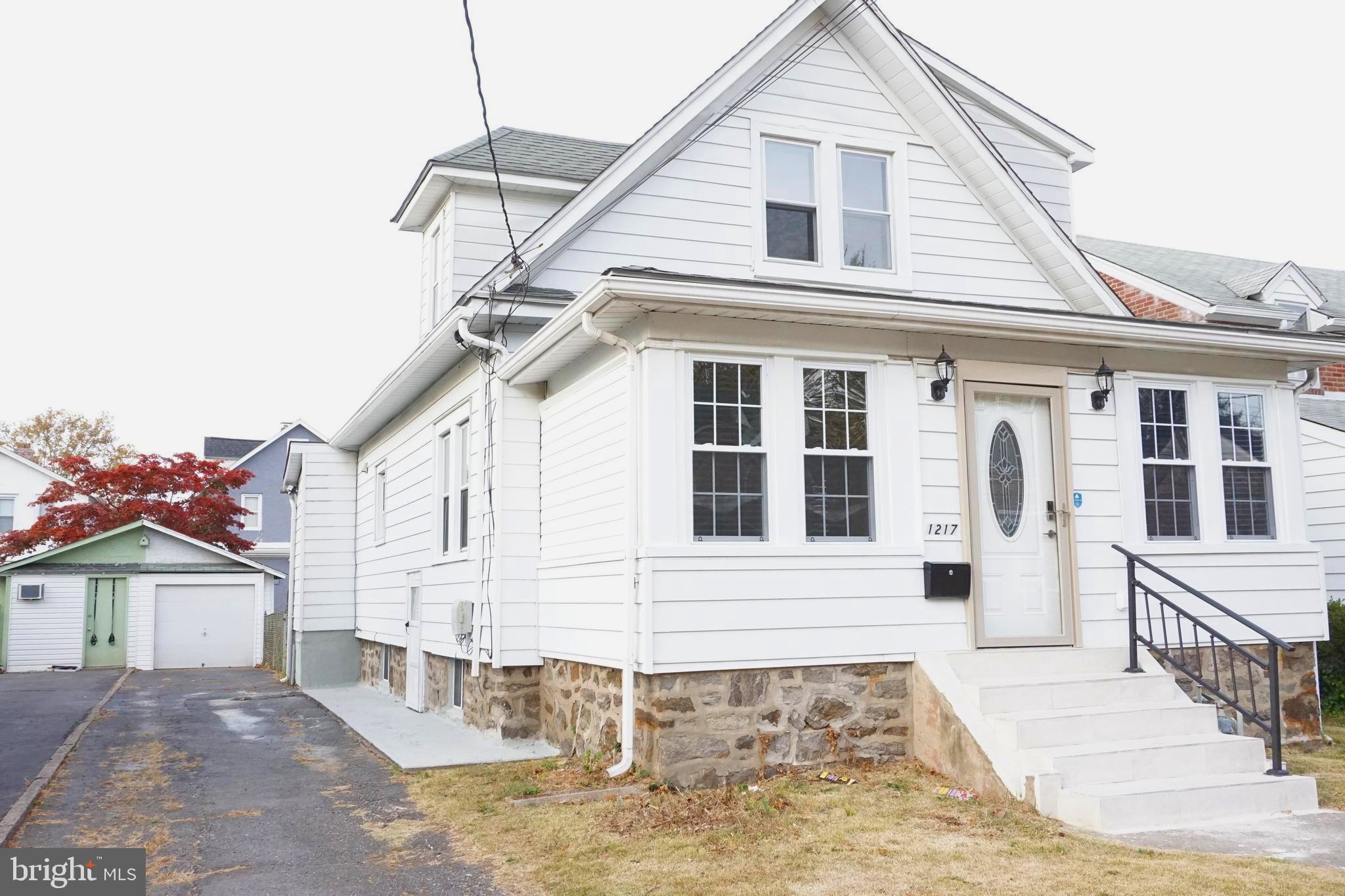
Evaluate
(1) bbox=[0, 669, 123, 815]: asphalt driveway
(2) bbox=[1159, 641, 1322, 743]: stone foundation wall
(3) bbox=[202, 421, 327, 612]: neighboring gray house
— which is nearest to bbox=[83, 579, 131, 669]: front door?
(1) bbox=[0, 669, 123, 815]: asphalt driveway

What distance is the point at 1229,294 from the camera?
1648cm

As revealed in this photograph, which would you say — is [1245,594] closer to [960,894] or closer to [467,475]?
[960,894]

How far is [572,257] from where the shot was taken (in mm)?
9836

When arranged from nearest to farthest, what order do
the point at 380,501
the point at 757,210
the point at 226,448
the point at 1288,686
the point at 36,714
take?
1. the point at 1288,686
2. the point at 757,210
3. the point at 36,714
4. the point at 380,501
5. the point at 226,448

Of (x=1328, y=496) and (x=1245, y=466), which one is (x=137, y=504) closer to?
(x=1328, y=496)

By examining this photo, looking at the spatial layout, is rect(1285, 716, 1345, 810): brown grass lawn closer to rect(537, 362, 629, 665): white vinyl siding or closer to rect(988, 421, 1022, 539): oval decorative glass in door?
rect(988, 421, 1022, 539): oval decorative glass in door

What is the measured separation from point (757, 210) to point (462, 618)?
4.62m

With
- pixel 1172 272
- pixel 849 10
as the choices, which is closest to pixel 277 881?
pixel 849 10

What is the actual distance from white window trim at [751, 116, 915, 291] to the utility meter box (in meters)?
4.02

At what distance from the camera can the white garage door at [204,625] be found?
25562 millimetres

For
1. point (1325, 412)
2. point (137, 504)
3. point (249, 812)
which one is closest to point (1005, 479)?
point (249, 812)

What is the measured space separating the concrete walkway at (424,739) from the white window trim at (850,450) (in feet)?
9.89

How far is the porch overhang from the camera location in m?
7.31

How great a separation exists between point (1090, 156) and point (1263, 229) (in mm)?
26326
